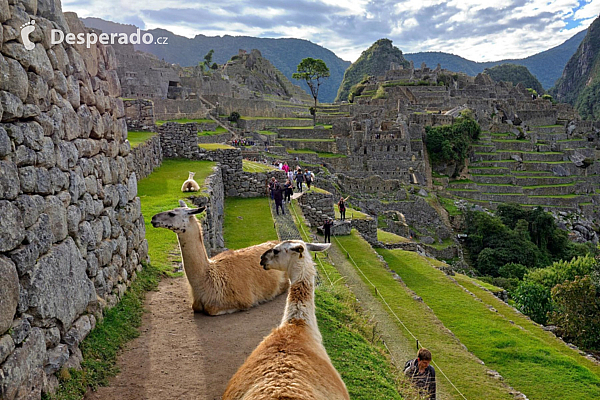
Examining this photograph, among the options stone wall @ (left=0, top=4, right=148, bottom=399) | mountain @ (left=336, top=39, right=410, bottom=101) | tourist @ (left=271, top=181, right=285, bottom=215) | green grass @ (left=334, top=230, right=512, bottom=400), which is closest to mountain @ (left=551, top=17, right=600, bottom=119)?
mountain @ (left=336, top=39, right=410, bottom=101)

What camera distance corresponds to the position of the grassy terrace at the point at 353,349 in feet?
18.2

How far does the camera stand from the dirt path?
14.5 feet

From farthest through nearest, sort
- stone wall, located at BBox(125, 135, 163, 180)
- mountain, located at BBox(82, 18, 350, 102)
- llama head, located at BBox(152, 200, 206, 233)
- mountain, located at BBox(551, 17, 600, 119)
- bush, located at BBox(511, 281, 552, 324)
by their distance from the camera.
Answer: mountain, located at BBox(82, 18, 350, 102), mountain, located at BBox(551, 17, 600, 119), bush, located at BBox(511, 281, 552, 324), stone wall, located at BBox(125, 135, 163, 180), llama head, located at BBox(152, 200, 206, 233)

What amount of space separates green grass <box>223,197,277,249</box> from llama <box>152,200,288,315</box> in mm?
4919

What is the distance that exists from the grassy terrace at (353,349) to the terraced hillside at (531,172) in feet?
126

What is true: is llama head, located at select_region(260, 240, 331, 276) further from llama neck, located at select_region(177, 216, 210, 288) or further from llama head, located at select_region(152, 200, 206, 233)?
llama neck, located at select_region(177, 216, 210, 288)

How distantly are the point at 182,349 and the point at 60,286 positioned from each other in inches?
66.1

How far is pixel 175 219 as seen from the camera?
19.9 ft

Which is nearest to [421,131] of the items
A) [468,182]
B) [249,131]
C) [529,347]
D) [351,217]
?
[468,182]

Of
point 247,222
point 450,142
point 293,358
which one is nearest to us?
point 293,358

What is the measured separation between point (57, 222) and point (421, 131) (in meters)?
49.3

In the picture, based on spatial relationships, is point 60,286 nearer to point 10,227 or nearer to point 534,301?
point 10,227

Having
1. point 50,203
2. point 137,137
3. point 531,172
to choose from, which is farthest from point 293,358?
point 531,172

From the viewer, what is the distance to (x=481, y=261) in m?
31.7
